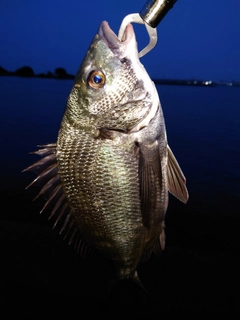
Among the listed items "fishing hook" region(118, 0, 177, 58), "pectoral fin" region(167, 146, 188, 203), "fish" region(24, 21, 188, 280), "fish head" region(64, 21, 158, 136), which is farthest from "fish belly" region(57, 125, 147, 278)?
"fishing hook" region(118, 0, 177, 58)

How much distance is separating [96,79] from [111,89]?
102 millimetres

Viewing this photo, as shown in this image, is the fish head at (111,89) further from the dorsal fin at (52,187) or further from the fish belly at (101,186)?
the dorsal fin at (52,187)

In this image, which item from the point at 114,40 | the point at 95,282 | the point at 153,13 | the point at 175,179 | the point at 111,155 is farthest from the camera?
the point at 95,282

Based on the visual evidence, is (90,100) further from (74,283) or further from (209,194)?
(209,194)

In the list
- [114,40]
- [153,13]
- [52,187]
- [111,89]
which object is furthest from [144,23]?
[52,187]

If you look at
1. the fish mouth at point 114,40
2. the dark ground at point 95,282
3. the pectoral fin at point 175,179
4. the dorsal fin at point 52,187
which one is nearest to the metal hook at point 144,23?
the fish mouth at point 114,40

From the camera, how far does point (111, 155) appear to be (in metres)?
1.73

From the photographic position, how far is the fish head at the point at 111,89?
65.0 inches

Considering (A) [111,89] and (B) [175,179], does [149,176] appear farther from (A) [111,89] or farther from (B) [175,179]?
(A) [111,89]

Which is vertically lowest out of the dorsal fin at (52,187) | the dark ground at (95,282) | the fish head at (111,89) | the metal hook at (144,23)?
the dark ground at (95,282)

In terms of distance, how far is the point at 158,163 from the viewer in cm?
175

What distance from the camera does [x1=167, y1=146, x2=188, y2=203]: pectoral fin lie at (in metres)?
1.85

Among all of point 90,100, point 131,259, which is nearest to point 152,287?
point 131,259

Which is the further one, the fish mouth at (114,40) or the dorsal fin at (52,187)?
the dorsal fin at (52,187)
